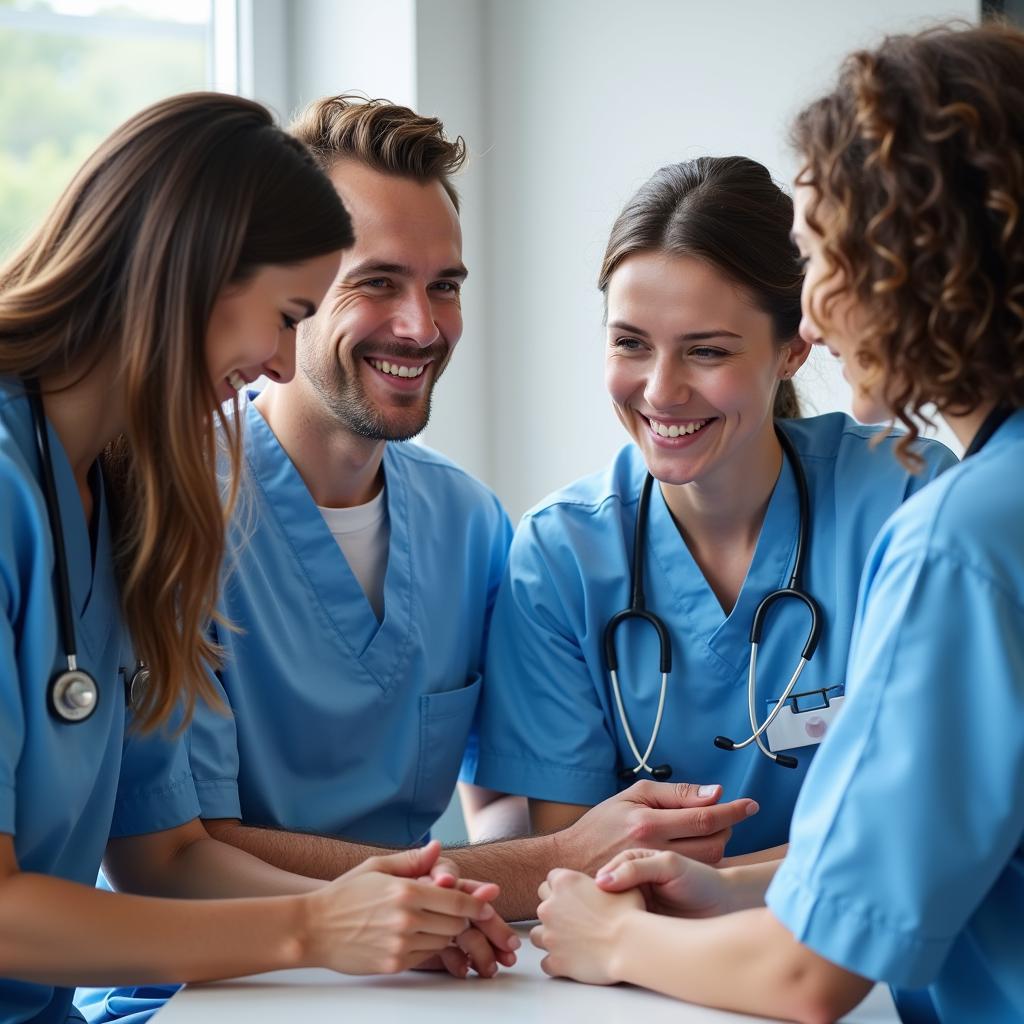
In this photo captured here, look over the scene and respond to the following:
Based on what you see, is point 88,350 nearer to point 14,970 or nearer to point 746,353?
point 14,970

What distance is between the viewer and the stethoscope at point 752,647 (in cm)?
162

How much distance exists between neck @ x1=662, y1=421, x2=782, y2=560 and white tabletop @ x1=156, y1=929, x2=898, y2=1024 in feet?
2.43

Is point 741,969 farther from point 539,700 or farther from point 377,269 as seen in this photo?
point 377,269

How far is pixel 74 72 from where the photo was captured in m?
2.58

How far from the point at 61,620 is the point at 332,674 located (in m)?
0.55

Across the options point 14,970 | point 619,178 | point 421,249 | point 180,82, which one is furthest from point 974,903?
point 180,82

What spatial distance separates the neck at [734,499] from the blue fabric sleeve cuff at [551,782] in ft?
1.12

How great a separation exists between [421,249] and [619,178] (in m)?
0.88

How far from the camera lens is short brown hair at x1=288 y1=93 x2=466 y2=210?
6.02 feet

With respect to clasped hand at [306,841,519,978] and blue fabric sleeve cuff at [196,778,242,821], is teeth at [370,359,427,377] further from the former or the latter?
clasped hand at [306,841,519,978]

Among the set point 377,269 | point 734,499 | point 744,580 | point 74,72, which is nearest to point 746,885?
point 744,580

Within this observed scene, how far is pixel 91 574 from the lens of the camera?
1.29 m

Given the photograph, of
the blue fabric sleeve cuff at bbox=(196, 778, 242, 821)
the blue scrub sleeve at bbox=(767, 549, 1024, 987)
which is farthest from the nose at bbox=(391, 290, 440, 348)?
the blue scrub sleeve at bbox=(767, 549, 1024, 987)

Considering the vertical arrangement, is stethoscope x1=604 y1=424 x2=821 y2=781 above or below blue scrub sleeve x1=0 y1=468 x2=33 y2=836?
below
